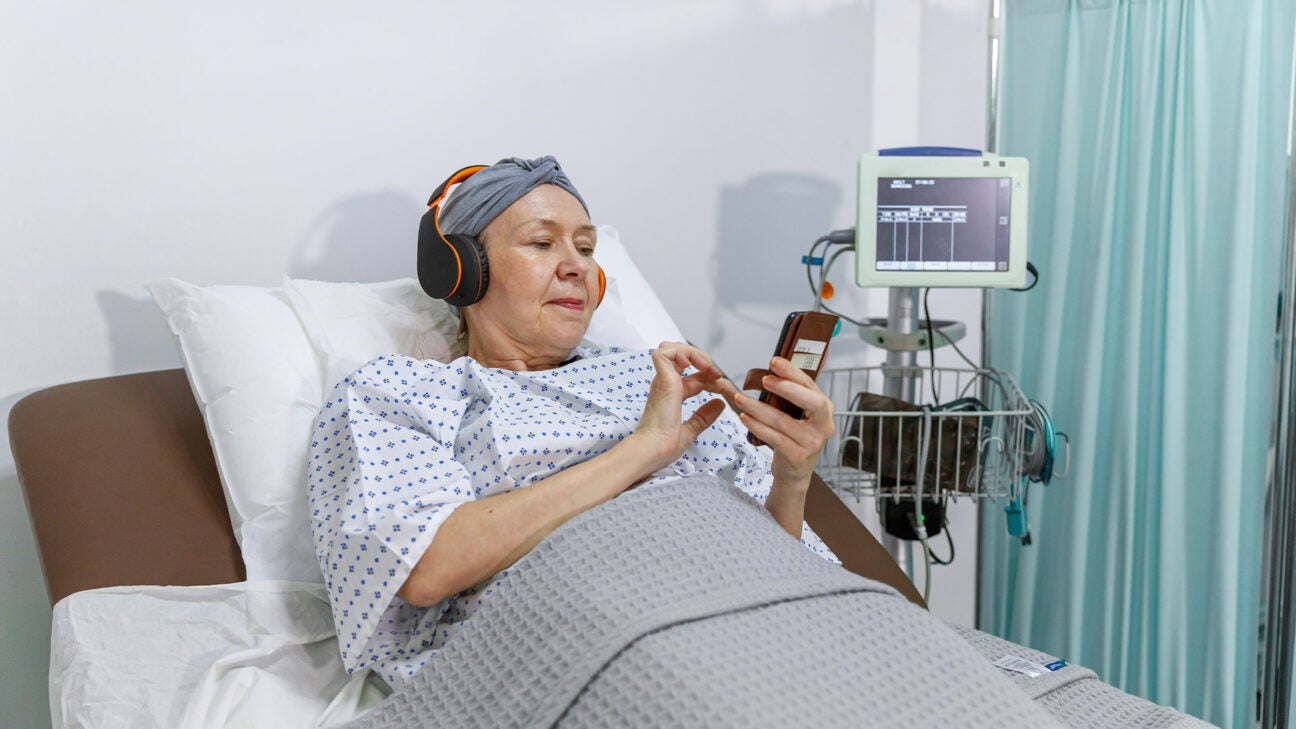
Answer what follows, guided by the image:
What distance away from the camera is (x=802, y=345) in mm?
1224

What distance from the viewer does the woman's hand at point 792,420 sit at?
1.19 m

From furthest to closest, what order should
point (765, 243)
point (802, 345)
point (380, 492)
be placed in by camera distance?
point (765, 243) < point (802, 345) < point (380, 492)

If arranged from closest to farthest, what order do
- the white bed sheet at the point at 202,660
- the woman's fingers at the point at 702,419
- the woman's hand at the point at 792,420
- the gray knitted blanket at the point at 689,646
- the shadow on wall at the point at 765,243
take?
the gray knitted blanket at the point at 689,646
the white bed sheet at the point at 202,660
the woman's hand at the point at 792,420
the woman's fingers at the point at 702,419
the shadow on wall at the point at 765,243

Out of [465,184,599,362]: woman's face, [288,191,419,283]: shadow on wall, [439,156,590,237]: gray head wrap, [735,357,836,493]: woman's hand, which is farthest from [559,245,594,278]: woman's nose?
[288,191,419,283]: shadow on wall

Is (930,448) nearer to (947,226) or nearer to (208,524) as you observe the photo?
(947,226)

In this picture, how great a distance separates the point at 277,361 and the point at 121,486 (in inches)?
9.6

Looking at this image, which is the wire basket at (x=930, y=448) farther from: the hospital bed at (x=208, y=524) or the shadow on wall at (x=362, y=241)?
the shadow on wall at (x=362, y=241)

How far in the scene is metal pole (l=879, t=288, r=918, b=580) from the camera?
6.09 ft

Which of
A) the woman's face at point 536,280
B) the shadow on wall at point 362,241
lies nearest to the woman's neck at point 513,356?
the woman's face at point 536,280

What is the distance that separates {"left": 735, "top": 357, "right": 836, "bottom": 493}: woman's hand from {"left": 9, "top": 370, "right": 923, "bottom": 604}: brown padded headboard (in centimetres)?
67

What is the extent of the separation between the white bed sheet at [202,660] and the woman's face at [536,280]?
1.42 feet

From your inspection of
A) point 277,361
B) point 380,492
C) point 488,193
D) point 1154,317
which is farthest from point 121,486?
point 1154,317

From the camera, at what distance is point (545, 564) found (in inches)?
39.7

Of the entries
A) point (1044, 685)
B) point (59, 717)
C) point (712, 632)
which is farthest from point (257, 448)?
point (1044, 685)
